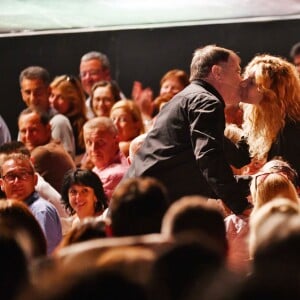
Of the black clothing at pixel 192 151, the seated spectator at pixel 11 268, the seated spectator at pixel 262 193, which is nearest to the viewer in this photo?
the seated spectator at pixel 11 268

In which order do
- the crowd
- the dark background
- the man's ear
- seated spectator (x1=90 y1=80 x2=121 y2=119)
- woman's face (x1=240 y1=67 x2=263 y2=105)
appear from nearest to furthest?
the crowd < the man's ear < woman's face (x1=240 y1=67 x2=263 y2=105) < seated spectator (x1=90 y1=80 x2=121 y2=119) < the dark background

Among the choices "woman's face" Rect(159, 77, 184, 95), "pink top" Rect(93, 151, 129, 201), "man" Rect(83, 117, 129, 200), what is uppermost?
"woman's face" Rect(159, 77, 184, 95)

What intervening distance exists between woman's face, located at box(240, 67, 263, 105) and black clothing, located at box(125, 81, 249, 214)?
0.19 metres

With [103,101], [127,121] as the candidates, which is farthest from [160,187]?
[103,101]

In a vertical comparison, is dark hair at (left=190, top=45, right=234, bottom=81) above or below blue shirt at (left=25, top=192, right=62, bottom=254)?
above

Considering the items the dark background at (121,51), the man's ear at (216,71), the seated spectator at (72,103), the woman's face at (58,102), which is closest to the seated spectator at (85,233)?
the man's ear at (216,71)

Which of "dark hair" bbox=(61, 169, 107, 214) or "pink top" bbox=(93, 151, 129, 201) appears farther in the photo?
"pink top" bbox=(93, 151, 129, 201)

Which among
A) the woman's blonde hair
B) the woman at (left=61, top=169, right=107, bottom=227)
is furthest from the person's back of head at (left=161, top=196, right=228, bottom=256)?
the woman at (left=61, top=169, right=107, bottom=227)

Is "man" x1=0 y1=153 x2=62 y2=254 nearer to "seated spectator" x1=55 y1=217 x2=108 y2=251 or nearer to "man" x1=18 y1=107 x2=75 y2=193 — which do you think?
"man" x1=18 y1=107 x2=75 y2=193

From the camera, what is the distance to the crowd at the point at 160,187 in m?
2.35

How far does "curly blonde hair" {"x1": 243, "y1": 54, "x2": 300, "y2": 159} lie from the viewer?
15.8ft

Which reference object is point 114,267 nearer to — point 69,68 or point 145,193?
point 145,193

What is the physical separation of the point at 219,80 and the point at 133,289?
7.97ft

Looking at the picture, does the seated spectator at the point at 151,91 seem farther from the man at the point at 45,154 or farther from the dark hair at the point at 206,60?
the dark hair at the point at 206,60
